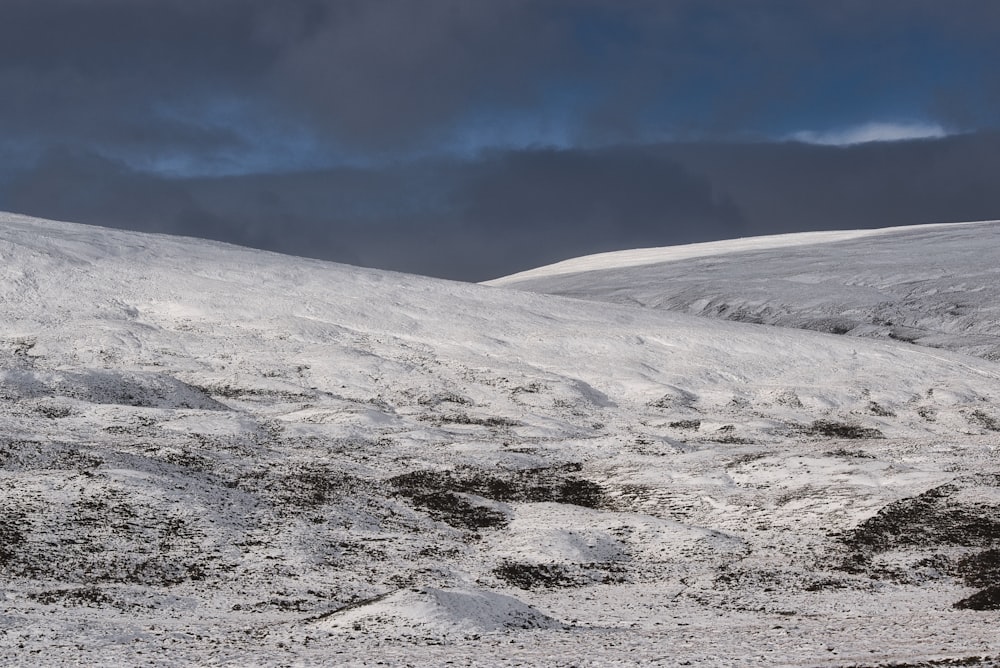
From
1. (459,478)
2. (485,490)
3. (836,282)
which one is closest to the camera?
(485,490)

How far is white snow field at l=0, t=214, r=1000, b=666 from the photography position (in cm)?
2202

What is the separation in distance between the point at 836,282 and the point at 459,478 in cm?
10283

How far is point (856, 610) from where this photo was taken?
985 inches

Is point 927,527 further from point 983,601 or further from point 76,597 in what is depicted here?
point 76,597

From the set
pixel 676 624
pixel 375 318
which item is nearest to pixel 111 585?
pixel 676 624

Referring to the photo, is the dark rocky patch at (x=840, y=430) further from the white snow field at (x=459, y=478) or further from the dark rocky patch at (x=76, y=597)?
the dark rocky patch at (x=76, y=597)

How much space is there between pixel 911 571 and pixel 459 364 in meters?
41.7

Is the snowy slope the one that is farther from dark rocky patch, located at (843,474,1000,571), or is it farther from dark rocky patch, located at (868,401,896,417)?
dark rocky patch, located at (843,474,1000,571)

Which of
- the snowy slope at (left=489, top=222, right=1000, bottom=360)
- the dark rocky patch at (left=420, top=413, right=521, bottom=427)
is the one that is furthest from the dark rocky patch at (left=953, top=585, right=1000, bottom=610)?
the snowy slope at (left=489, top=222, right=1000, bottom=360)

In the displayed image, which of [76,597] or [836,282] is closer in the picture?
[76,597]

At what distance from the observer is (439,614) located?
21.9m

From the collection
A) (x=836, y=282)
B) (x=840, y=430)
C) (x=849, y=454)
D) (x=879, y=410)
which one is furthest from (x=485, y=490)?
(x=836, y=282)

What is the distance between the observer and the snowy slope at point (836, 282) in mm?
110188

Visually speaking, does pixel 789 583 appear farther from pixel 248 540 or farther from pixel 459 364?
pixel 459 364
